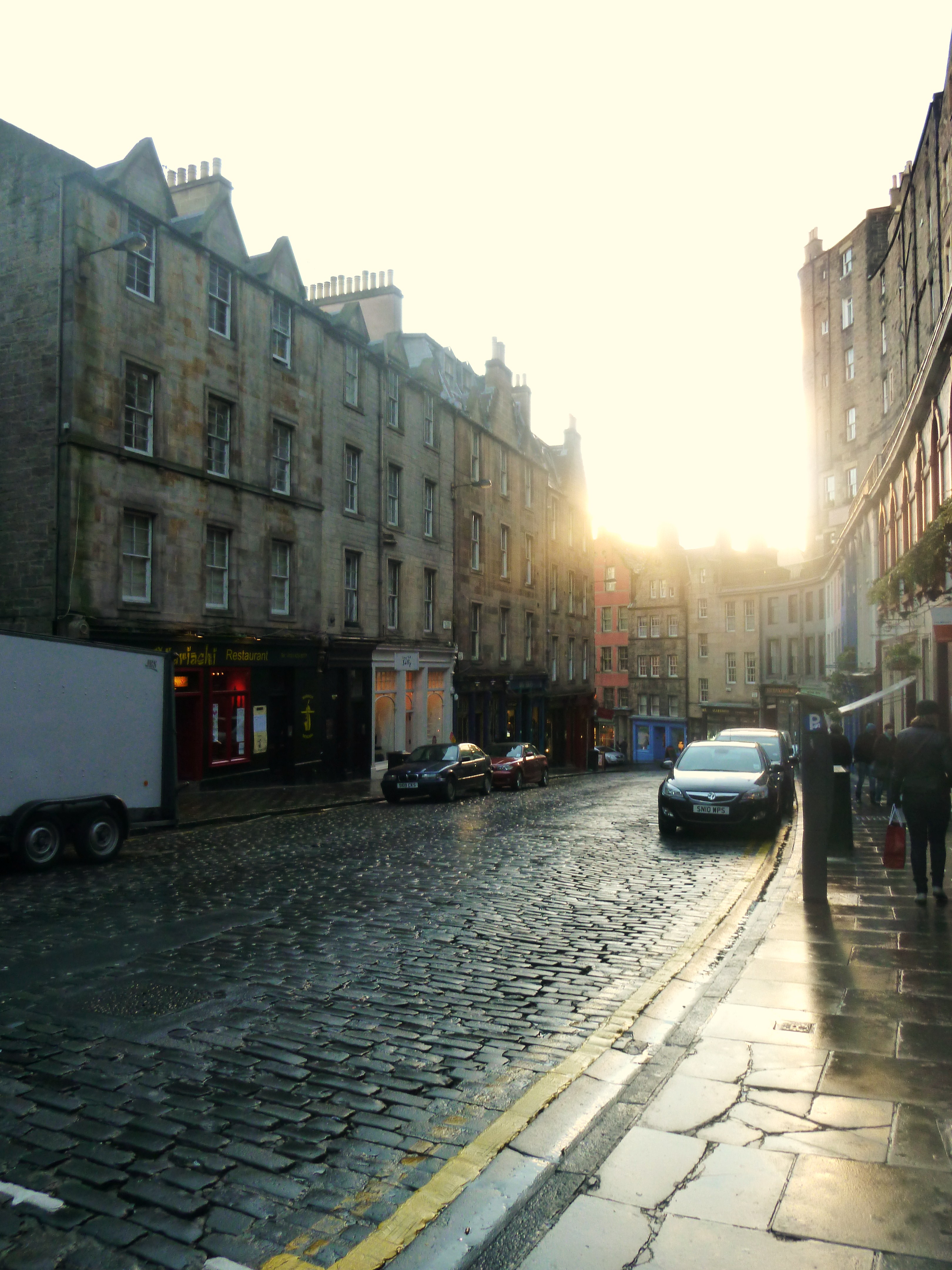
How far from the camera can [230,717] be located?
79.7ft

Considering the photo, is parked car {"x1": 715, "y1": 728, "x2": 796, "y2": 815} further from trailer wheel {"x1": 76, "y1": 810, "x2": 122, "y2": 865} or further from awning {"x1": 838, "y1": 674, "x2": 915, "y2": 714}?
trailer wheel {"x1": 76, "y1": 810, "x2": 122, "y2": 865}

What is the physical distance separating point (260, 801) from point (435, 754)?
4.86 meters

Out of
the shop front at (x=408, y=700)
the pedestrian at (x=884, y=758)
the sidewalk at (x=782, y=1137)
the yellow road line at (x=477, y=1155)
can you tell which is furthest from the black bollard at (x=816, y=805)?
the shop front at (x=408, y=700)

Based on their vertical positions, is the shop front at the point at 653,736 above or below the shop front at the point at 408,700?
below

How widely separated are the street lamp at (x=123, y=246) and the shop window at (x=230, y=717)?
9.82m

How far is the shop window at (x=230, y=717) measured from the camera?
23703mm

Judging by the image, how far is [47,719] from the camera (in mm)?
12523

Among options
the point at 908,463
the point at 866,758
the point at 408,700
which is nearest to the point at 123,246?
the point at 866,758

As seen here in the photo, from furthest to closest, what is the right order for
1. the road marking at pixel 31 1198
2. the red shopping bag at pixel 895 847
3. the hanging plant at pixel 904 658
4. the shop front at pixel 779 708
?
1. the shop front at pixel 779 708
2. the hanging plant at pixel 904 658
3. the red shopping bag at pixel 895 847
4. the road marking at pixel 31 1198

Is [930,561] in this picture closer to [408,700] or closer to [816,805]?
[816,805]

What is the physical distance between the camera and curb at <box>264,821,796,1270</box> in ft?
10.9

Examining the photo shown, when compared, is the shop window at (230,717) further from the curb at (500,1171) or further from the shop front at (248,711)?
the curb at (500,1171)

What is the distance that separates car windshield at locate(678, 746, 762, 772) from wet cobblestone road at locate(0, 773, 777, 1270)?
330 cm

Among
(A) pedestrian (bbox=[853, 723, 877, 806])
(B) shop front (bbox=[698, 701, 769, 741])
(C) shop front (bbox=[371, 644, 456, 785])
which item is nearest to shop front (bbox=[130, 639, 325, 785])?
(C) shop front (bbox=[371, 644, 456, 785])
